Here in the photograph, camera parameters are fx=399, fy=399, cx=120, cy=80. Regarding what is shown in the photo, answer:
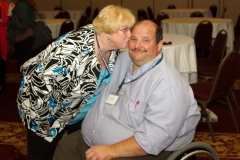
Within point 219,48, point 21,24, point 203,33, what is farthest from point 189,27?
point 21,24

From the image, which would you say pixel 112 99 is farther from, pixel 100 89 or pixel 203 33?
pixel 203 33

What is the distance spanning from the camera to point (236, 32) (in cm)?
994

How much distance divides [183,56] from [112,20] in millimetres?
2074

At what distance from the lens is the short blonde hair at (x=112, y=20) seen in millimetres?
2268

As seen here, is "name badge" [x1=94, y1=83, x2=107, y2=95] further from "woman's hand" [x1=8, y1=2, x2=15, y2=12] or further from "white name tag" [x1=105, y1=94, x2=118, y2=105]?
"woman's hand" [x1=8, y1=2, x2=15, y2=12]

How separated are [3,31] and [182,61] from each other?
2.72 meters

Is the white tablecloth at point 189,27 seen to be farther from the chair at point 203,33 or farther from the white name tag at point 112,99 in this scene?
the white name tag at point 112,99

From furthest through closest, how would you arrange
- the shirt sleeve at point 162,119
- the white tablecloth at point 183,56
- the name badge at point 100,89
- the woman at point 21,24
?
the woman at point 21,24, the white tablecloth at point 183,56, the name badge at point 100,89, the shirt sleeve at point 162,119

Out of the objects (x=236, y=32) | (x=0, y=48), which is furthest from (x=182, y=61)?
(x=236, y=32)

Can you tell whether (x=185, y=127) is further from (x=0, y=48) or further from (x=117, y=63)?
(x=0, y=48)

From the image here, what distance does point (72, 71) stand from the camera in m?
2.28

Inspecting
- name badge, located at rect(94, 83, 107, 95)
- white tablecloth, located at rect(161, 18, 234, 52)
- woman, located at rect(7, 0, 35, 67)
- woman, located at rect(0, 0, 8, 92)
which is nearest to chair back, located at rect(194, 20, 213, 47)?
white tablecloth, located at rect(161, 18, 234, 52)

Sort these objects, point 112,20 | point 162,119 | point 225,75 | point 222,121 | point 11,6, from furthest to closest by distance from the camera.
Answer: point 11,6
point 222,121
point 225,75
point 112,20
point 162,119

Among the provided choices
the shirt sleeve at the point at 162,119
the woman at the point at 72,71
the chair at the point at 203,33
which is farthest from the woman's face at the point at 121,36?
the chair at the point at 203,33
